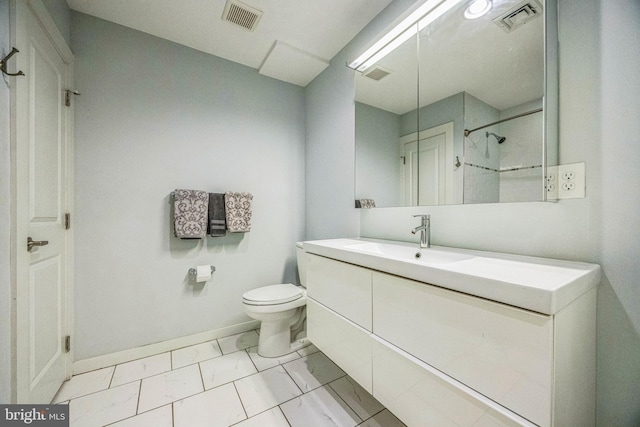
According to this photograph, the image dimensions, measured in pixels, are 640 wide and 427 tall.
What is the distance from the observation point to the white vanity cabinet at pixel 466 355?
591 mm

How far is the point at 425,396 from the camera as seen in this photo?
82 centimetres

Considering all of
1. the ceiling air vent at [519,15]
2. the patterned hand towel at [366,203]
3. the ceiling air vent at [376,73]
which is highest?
the ceiling air vent at [376,73]

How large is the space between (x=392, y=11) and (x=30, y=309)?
2498mm

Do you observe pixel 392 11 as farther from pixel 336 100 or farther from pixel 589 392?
pixel 589 392

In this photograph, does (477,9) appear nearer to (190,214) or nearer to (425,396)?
(425,396)

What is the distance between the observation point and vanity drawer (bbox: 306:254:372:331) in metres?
1.07

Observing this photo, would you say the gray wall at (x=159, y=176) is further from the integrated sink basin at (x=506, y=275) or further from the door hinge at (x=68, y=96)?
the integrated sink basin at (x=506, y=275)

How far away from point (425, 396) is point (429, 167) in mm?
1092

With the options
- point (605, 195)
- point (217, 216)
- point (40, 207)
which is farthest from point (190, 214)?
point (605, 195)

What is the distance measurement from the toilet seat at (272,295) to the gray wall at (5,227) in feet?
3.38

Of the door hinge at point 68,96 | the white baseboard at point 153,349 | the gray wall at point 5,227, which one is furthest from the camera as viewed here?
the white baseboard at point 153,349

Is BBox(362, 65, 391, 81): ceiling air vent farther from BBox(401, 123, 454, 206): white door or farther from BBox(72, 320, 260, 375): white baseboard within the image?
BBox(72, 320, 260, 375): white baseboard

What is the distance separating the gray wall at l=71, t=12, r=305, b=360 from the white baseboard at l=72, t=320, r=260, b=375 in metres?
0.04

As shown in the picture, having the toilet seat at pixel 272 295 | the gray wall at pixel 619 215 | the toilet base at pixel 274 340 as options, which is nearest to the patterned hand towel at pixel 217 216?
the toilet seat at pixel 272 295
